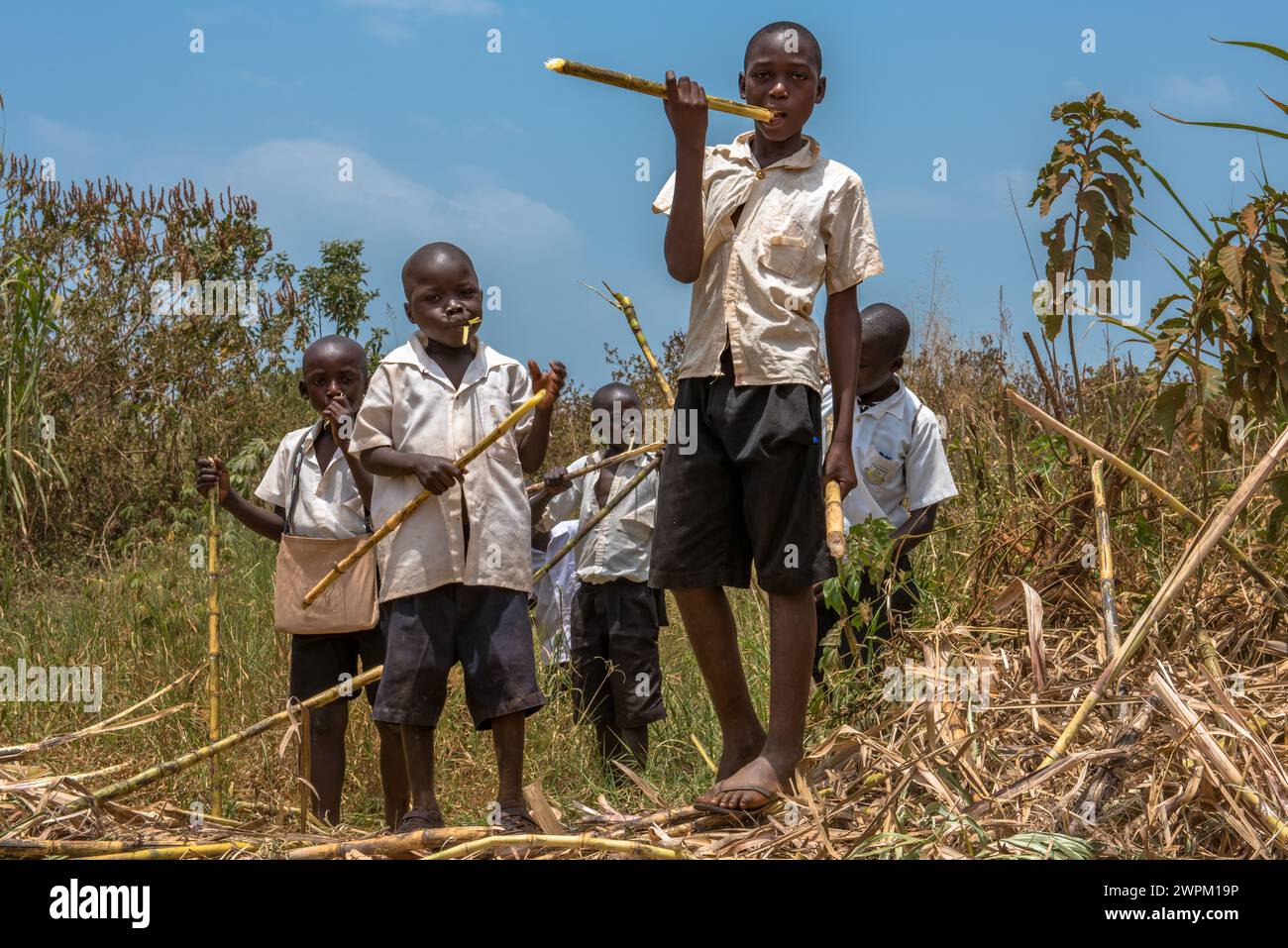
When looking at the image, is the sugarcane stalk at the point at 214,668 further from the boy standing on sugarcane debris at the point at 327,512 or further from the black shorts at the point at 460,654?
the black shorts at the point at 460,654

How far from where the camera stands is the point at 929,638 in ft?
14.5

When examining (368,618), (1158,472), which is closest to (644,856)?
(368,618)

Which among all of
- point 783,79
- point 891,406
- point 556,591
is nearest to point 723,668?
point 783,79

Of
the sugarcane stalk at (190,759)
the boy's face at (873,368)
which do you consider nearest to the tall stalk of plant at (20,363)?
the sugarcane stalk at (190,759)

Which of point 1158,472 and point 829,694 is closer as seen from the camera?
point 829,694

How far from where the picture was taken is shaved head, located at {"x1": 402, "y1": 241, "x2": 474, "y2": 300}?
4293 millimetres

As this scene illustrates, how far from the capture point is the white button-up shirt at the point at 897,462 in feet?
16.9

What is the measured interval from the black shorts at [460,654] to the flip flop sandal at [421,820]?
0.24 m

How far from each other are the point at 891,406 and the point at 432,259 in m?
1.87

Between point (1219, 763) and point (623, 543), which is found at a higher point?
point (623, 543)

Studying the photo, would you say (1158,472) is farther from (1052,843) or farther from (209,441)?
(209,441)

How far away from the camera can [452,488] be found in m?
4.16

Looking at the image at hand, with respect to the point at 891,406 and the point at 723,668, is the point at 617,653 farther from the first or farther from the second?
the point at 723,668
